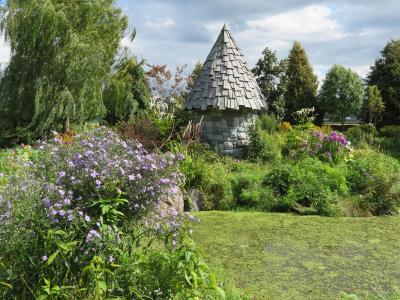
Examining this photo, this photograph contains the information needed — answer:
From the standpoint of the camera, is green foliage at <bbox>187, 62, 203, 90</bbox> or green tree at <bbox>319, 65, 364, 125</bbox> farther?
green tree at <bbox>319, 65, 364, 125</bbox>

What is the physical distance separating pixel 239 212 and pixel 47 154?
4578 millimetres

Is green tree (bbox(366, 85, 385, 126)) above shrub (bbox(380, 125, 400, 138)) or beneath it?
above

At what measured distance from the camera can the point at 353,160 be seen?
958cm

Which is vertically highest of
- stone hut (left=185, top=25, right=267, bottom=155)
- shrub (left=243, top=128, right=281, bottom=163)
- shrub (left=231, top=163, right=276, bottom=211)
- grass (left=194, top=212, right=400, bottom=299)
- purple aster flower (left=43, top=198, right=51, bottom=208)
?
stone hut (left=185, top=25, right=267, bottom=155)

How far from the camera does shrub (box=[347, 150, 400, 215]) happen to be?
776cm

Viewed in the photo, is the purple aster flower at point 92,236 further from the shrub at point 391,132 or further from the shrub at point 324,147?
the shrub at point 391,132

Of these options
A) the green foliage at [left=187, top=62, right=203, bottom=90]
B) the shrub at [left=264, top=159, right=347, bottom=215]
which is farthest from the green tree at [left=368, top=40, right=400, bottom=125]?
the shrub at [left=264, top=159, right=347, bottom=215]

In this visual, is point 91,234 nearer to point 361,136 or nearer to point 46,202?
point 46,202

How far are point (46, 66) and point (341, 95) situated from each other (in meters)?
18.1

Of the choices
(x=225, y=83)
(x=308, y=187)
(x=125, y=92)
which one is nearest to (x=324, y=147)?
(x=308, y=187)

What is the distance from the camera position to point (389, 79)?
23953mm

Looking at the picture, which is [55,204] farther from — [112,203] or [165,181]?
[165,181]

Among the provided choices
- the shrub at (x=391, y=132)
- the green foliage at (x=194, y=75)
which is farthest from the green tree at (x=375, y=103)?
the green foliage at (x=194, y=75)

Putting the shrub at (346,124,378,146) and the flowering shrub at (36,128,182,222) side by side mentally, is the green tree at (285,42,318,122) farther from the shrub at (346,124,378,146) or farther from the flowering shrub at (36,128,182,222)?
the flowering shrub at (36,128,182,222)
